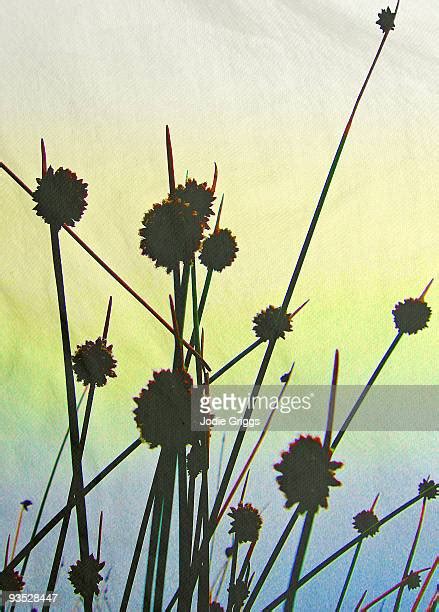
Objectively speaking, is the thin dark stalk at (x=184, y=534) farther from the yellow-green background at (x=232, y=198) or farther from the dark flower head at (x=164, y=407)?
the yellow-green background at (x=232, y=198)

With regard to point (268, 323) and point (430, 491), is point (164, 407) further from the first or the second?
point (430, 491)

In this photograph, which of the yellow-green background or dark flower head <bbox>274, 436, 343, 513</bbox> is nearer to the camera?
dark flower head <bbox>274, 436, 343, 513</bbox>

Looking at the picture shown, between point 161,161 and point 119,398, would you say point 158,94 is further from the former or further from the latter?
point 119,398

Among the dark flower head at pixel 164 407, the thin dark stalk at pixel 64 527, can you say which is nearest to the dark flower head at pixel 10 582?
the thin dark stalk at pixel 64 527

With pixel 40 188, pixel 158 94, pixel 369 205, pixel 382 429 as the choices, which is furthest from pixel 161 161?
pixel 40 188

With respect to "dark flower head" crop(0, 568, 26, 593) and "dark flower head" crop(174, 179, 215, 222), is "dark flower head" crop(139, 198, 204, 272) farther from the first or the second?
"dark flower head" crop(0, 568, 26, 593)

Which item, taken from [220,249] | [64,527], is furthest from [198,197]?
[64,527]

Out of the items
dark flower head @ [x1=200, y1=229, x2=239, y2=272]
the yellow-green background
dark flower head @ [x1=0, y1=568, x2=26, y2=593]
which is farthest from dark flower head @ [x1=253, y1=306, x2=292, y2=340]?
the yellow-green background
